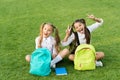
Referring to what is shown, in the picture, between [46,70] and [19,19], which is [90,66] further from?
[19,19]

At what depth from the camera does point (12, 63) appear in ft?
16.7

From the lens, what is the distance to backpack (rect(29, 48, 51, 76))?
4.57 metres

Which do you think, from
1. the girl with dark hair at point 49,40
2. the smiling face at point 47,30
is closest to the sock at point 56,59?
the girl with dark hair at point 49,40

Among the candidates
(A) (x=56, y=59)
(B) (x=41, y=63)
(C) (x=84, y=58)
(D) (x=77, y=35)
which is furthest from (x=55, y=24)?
(B) (x=41, y=63)

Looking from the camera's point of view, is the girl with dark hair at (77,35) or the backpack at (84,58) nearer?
the backpack at (84,58)

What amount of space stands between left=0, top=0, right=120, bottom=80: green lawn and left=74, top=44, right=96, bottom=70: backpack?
0.09m

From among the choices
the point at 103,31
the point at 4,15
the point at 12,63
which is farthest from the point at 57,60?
the point at 4,15

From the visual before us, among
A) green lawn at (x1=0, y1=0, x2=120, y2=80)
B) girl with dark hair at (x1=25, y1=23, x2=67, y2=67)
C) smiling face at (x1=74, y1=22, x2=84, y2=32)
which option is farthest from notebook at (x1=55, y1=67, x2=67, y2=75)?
smiling face at (x1=74, y1=22, x2=84, y2=32)

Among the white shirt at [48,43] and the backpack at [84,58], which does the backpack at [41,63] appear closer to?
the white shirt at [48,43]

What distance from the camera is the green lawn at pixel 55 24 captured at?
15.3 feet

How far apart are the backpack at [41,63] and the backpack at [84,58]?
1.44 feet

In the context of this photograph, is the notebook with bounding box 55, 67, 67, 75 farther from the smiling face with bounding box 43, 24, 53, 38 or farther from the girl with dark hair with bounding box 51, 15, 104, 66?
the smiling face with bounding box 43, 24, 53, 38

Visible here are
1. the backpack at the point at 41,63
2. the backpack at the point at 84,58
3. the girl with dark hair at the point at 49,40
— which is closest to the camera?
the backpack at the point at 41,63

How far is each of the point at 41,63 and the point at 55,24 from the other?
3193 millimetres
